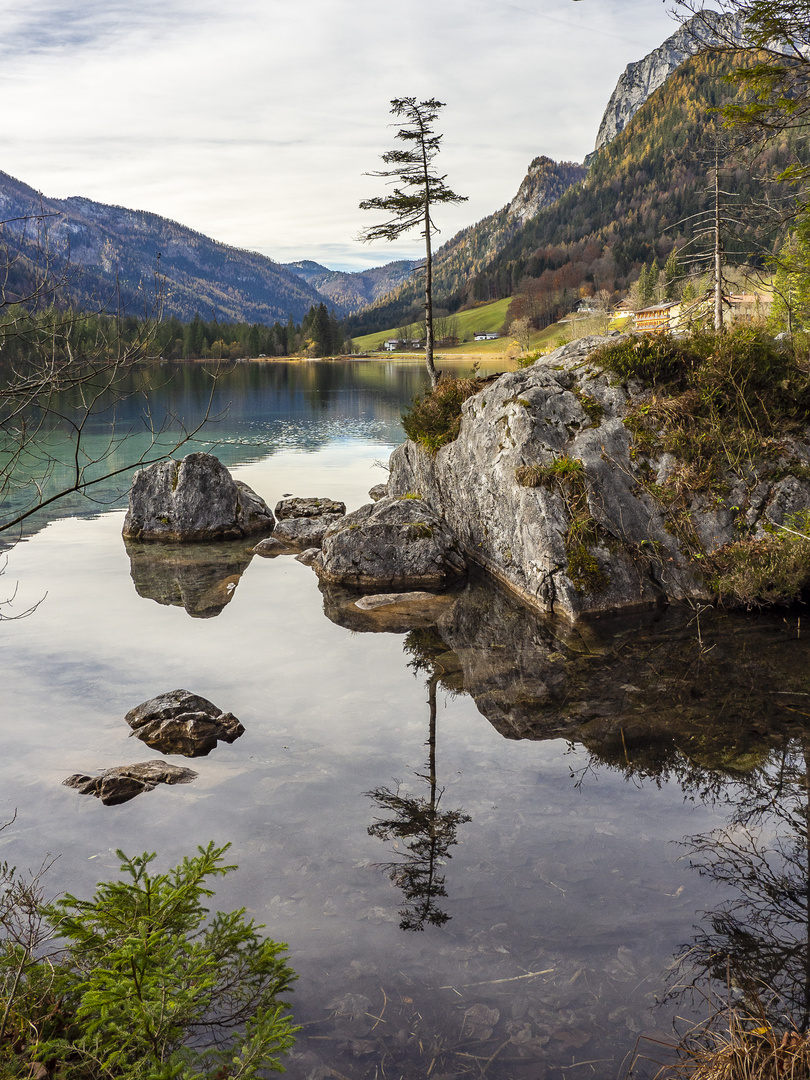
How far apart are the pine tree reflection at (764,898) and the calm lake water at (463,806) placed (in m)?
0.02

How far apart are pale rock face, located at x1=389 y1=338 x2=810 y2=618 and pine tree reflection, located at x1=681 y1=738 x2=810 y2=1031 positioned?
5.54 m

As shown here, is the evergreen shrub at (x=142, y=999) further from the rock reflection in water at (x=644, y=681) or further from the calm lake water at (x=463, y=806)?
the rock reflection in water at (x=644, y=681)

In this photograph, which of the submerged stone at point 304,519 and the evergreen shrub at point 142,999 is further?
the submerged stone at point 304,519

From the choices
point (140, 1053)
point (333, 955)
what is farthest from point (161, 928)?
point (333, 955)

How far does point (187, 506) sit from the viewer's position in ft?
65.9

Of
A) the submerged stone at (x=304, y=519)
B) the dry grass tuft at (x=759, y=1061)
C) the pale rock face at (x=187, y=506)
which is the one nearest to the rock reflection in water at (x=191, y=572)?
the pale rock face at (x=187, y=506)

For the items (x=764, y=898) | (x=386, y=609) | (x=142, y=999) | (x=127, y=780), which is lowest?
(x=764, y=898)

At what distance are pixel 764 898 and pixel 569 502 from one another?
8508 mm

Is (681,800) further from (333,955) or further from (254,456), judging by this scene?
(254,456)

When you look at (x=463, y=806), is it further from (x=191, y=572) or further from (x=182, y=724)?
(x=191, y=572)

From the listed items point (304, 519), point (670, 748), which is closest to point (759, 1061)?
point (670, 748)

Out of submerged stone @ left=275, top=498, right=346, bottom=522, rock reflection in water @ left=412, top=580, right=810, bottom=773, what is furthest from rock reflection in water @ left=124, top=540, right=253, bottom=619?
rock reflection in water @ left=412, top=580, right=810, bottom=773

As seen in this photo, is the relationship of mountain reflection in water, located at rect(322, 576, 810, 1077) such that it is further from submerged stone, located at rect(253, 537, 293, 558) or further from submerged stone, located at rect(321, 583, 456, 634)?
submerged stone, located at rect(253, 537, 293, 558)

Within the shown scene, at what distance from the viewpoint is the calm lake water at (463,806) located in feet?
15.9
